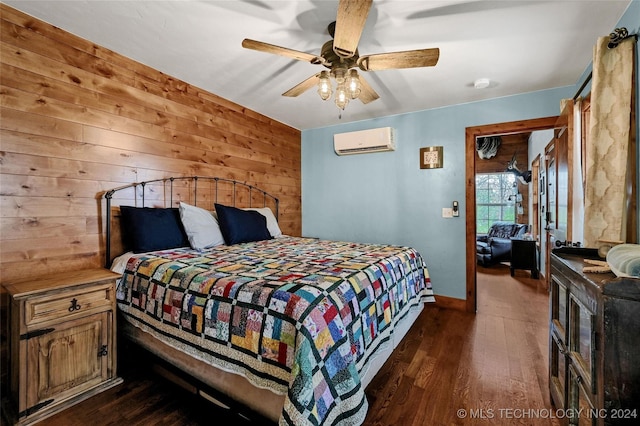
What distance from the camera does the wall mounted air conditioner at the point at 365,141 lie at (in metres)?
3.65

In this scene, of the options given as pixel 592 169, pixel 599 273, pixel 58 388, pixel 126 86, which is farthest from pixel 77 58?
pixel 592 169

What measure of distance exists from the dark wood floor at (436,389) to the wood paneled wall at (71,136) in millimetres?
1047

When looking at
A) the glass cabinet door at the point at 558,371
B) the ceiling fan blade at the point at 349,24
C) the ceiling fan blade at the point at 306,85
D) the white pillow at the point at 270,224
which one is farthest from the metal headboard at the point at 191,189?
the glass cabinet door at the point at 558,371

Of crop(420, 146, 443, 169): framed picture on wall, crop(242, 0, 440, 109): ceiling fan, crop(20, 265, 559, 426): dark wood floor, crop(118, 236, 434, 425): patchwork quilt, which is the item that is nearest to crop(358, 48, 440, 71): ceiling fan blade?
crop(242, 0, 440, 109): ceiling fan

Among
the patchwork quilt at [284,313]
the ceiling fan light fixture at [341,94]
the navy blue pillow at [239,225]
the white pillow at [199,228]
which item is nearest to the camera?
the patchwork quilt at [284,313]

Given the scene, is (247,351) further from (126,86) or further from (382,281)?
(126,86)

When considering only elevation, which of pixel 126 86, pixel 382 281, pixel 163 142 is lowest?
pixel 382 281

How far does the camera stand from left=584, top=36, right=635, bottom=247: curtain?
1624mm

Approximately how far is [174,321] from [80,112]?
178cm

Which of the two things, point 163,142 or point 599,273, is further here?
point 163,142

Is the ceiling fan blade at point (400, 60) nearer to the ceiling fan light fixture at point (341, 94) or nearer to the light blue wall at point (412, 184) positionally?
the ceiling fan light fixture at point (341, 94)

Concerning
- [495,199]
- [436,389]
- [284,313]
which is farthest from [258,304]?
[495,199]

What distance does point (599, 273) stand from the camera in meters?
1.09

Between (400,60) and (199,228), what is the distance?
2131 millimetres
